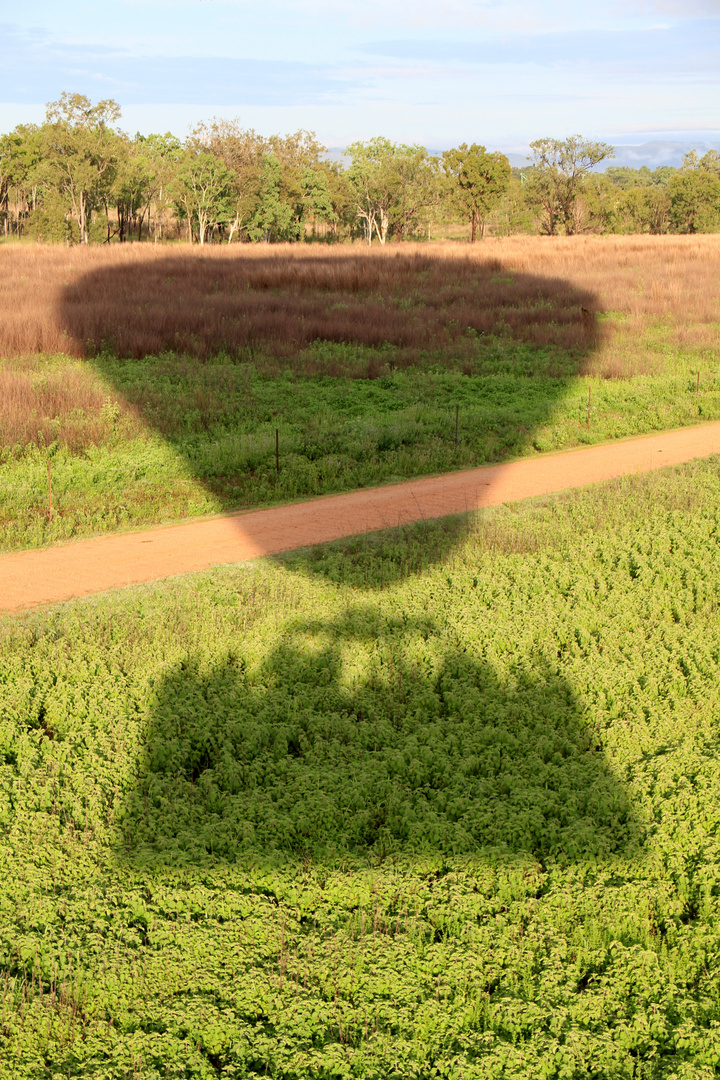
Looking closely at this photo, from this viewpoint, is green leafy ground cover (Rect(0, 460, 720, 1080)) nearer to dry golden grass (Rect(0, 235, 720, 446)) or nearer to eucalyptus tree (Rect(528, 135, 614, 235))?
dry golden grass (Rect(0, 235, 720, 446))

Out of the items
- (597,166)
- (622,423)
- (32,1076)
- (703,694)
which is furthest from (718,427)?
(597,166)

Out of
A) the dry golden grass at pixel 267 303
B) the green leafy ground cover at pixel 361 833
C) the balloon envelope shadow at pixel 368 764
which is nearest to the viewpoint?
the green leafy ground cover at pixel 361 833

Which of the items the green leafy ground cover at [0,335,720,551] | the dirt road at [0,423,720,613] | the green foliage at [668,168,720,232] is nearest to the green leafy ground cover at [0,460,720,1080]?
the dirt road at [0,423,720,613]

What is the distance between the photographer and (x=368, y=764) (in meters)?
5.55

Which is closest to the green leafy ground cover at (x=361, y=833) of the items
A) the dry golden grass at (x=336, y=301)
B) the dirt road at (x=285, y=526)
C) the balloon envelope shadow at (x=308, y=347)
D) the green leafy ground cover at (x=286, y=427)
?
the dirt road at (x=285, y=526)

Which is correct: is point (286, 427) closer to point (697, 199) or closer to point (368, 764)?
point (368, 764)

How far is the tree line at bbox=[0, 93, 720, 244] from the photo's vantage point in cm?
6334

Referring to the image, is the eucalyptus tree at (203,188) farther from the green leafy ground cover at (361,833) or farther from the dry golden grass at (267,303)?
the green leafy ground cover at (361,833)

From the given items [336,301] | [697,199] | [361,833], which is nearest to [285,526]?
[361,833]

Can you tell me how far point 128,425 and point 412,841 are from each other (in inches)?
382

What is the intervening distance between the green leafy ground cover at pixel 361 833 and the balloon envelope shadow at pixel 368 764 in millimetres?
18

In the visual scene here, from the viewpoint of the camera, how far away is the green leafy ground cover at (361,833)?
3.78m

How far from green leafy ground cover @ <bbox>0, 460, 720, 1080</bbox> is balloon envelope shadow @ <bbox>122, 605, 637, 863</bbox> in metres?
0.02

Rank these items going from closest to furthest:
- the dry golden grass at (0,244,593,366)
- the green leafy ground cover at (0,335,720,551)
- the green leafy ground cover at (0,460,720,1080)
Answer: the green leafy ground cover at (0,460,720,1080)
the green leafy ground cover at (0,335,720,551)
the dry golden grass at (0,244,593,366)
